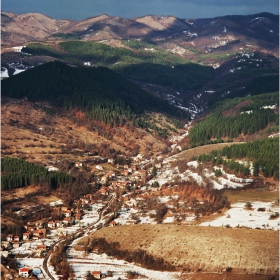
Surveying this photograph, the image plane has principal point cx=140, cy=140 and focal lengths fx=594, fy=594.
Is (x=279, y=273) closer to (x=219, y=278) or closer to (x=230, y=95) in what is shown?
(x=219, y=278)

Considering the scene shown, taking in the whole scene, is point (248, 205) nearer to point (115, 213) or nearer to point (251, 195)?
point (251, 195)

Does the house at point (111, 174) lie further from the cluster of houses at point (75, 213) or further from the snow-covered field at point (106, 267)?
the snow-covered field at point (106, 267)

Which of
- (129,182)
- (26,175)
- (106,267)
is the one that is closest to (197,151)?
(129,182)

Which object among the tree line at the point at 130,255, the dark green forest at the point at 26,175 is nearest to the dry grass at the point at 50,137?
the dark green forest at the point at 26,175

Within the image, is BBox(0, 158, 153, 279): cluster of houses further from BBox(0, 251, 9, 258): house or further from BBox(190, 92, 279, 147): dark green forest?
BBox(190, 92, 279, 147): dark green forest

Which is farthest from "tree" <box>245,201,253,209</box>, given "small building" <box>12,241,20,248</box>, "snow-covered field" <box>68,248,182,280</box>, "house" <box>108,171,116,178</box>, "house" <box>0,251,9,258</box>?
"house" <box>0,251,9,258</box>

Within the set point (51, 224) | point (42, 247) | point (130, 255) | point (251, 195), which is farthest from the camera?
point (251, 195)
